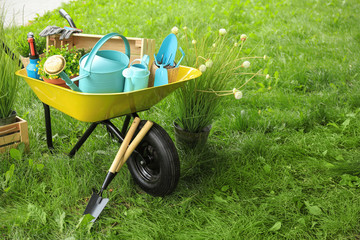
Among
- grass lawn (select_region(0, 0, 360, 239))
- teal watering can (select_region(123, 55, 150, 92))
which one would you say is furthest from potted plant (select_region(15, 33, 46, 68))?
teal watering can (select_region(123, 55, 150, 92))

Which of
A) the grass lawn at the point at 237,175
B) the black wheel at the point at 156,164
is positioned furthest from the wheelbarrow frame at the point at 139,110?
the grass lawn at the point at 237,175

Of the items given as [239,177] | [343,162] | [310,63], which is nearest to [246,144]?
[239,177]

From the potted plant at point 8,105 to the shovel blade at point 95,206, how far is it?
78cm

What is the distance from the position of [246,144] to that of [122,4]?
411 cm

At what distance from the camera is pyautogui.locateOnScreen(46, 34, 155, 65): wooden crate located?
178 cm

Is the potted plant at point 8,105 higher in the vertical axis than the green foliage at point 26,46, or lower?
lower

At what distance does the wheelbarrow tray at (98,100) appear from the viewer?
4.57 ft

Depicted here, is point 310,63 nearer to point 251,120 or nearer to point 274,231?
point 251,120

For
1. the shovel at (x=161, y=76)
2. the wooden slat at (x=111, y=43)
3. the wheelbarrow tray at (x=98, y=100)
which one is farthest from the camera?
the wooden slat at (x=111, y=43)

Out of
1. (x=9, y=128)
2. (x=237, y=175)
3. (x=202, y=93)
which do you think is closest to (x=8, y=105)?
(x=9, y=128)

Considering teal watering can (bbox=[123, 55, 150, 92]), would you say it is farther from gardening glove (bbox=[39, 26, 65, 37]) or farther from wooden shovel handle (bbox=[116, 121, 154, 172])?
gardening glove (bbox=[39, 26, 65, 37])

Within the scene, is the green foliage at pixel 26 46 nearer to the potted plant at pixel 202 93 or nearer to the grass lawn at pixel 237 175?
the grass lawn at pixel 237 175

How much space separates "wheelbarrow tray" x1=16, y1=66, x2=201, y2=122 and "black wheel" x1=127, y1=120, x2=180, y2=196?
15cm

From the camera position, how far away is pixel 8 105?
2.03 metres
